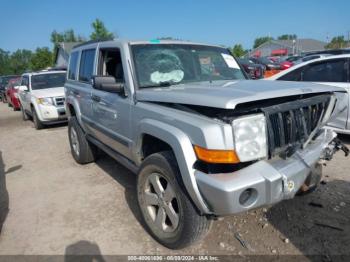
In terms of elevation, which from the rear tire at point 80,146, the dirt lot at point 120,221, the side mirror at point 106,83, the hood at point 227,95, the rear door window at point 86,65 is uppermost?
the rear door window at point 86,65

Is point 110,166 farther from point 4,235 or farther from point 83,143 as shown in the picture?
point 4,235

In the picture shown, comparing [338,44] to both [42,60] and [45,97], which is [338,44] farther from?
[45,97]

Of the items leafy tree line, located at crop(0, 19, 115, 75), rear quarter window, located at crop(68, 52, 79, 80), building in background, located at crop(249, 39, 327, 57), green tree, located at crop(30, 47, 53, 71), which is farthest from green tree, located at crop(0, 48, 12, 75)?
rear quarter window, located at crop(68, 52, 79, 80)

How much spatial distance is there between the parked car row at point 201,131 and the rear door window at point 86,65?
1.21 feet

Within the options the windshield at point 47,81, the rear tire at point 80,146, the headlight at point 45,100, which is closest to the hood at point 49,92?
the headlight at point 45,100

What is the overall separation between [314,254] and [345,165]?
2504mm

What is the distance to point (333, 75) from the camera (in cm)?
594

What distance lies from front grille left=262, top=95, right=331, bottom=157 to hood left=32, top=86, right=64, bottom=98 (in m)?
7.85

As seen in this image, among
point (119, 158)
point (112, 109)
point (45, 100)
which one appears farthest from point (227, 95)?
point (45, 100)

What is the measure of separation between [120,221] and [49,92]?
22.5ft

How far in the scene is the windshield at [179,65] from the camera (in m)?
3.58

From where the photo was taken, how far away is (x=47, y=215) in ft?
13.1

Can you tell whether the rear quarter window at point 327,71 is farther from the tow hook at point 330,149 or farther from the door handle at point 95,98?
the door handle at point 95,98

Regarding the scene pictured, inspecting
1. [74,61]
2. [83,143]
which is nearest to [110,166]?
[83,143]
